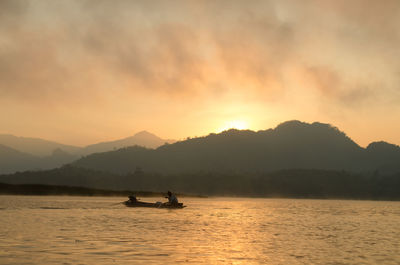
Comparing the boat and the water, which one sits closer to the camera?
the water

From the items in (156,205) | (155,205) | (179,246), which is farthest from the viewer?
(155,205)

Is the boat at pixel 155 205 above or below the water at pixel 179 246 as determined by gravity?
above

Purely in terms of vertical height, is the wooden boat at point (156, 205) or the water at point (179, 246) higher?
the wooden boat at point (156, 205)

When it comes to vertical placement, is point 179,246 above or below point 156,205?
below

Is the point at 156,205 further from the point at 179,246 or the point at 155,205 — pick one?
the point at 179,246

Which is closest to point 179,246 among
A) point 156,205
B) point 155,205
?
point 156,205

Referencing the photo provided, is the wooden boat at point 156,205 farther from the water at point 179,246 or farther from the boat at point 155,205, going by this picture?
the water at point 179,246

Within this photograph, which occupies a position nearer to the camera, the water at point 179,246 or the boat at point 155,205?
the water at point 179,246

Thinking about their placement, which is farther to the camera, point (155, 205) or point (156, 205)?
point (155, 205)

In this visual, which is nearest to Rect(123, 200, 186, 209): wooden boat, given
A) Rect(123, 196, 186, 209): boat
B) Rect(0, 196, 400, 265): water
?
Rect(123, 196, 186, 209): boat

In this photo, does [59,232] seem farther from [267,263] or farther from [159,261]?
[267,263]

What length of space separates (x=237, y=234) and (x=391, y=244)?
45.2 feet

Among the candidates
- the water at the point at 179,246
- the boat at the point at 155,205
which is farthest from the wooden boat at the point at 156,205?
the water at the point at 179,246

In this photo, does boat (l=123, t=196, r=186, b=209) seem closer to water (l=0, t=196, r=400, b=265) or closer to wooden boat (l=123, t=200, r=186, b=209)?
wooden boat (l=123, t=200, r=186, b=209)
